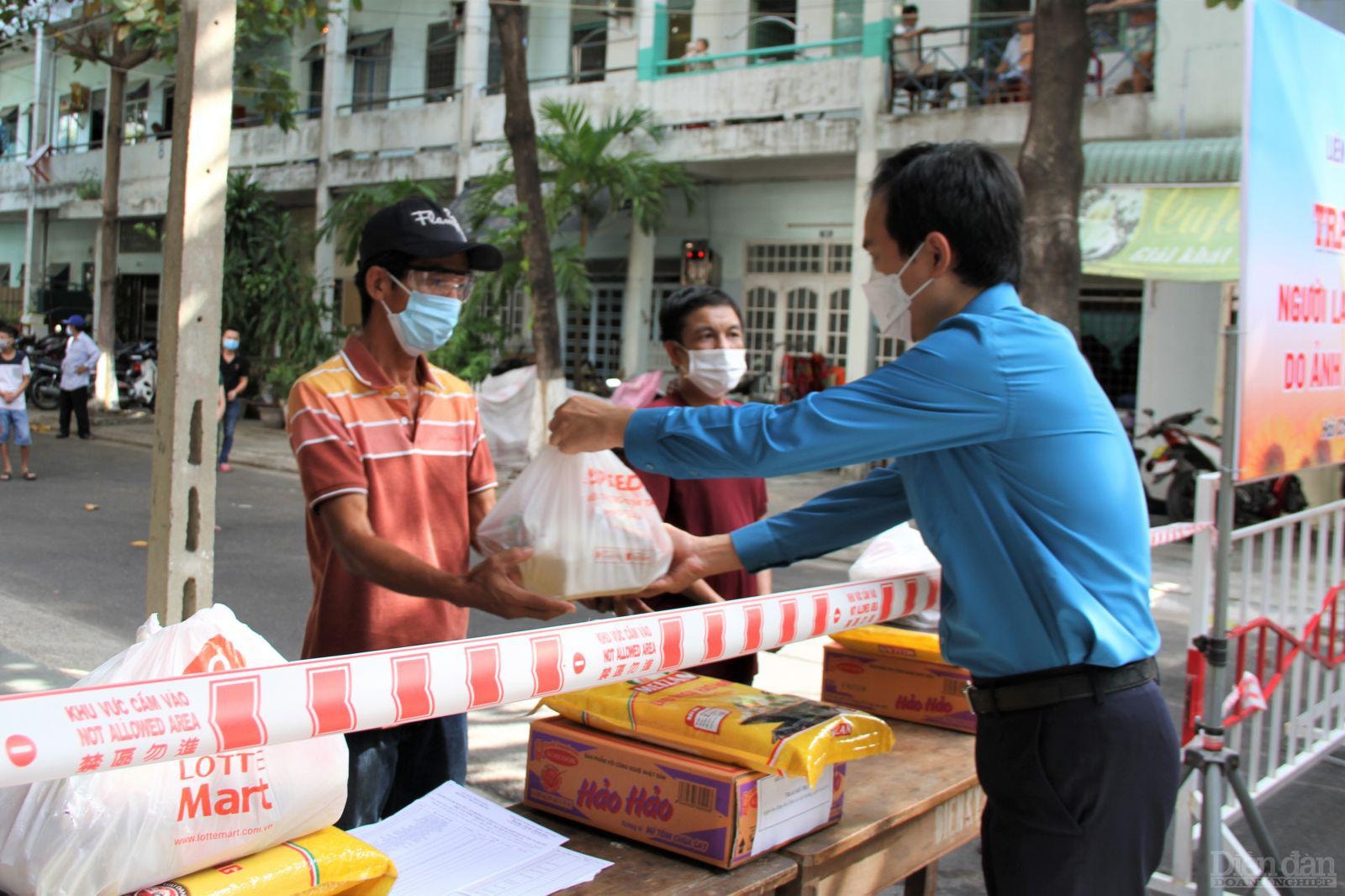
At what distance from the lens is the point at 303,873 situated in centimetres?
151

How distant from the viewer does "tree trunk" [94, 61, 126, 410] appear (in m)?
18.4

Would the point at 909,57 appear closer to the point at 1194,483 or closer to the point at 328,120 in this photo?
the point at 1194,483

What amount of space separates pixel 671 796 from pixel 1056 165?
708cm

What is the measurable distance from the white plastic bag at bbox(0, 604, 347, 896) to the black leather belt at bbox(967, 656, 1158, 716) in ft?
3.60

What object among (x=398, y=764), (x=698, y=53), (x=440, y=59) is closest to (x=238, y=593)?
(x=398, y=764)

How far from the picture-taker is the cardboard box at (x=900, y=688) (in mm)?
2775

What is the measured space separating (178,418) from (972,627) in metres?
2.46

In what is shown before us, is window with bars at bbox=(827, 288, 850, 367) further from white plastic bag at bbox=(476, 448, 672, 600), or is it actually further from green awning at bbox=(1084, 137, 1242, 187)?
white plastic bag at bbox=(476, 448, 672, 600)

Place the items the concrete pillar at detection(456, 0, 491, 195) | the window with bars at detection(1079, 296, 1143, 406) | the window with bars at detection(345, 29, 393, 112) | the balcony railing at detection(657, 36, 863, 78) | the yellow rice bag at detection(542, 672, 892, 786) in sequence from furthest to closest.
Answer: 1. the window with bars at detection(345, 29, 393, 112)
2. the concrete pillar at detection(456, 0, 491, 195)
3. the balcony railing at detection(657, 36, 863, 78)
4. the window with bars at detection(1079, 296, 1143, 406)
5. the yellow rice bag at detection(542, 672, 892, 786)

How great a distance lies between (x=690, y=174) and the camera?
16891mm

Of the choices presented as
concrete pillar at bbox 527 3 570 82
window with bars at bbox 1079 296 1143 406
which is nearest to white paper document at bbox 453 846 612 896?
window with bars at bbox 1079 296 1143 406

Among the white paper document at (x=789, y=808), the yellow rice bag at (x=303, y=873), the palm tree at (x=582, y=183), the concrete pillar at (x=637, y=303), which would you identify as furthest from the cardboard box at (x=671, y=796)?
the concrete pillar at (x=637, y=303)

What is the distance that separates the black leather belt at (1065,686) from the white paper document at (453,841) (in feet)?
2.58

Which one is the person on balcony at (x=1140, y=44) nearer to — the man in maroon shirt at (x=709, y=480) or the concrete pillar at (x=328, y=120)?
the man in maroon shirt at (x=709, y=480)
